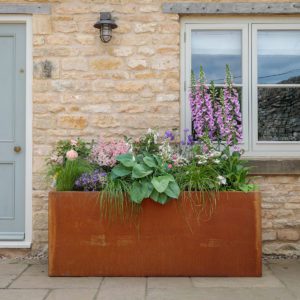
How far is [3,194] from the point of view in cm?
564

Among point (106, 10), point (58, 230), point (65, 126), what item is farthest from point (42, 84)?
point (58, 230)

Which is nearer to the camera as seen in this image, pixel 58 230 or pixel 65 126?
pixel 58 230

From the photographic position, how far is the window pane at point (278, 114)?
5.71 metres

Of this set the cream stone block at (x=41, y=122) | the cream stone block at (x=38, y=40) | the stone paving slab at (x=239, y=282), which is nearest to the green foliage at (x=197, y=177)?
the stone paving slab at (x=239, y=282)

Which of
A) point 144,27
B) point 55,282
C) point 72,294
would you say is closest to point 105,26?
point 144,27

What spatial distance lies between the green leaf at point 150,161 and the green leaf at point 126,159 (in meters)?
0.12

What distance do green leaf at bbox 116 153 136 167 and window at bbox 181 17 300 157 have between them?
41.4 inches

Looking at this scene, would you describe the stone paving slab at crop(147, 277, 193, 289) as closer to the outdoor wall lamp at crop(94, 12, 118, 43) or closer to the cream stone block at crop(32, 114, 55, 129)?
the cream stone block at crop(32, 114, 55, 129)

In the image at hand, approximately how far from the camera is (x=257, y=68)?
5.70 meters

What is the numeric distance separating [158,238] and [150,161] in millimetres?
731

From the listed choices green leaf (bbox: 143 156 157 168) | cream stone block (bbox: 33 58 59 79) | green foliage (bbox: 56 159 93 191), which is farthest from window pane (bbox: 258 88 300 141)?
cream stone block (bbox: 33 58 59 79)

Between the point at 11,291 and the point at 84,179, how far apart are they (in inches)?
47.1

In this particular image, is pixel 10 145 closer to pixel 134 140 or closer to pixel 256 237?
pixel 134 140

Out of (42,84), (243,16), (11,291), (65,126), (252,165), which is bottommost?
(11,291)
